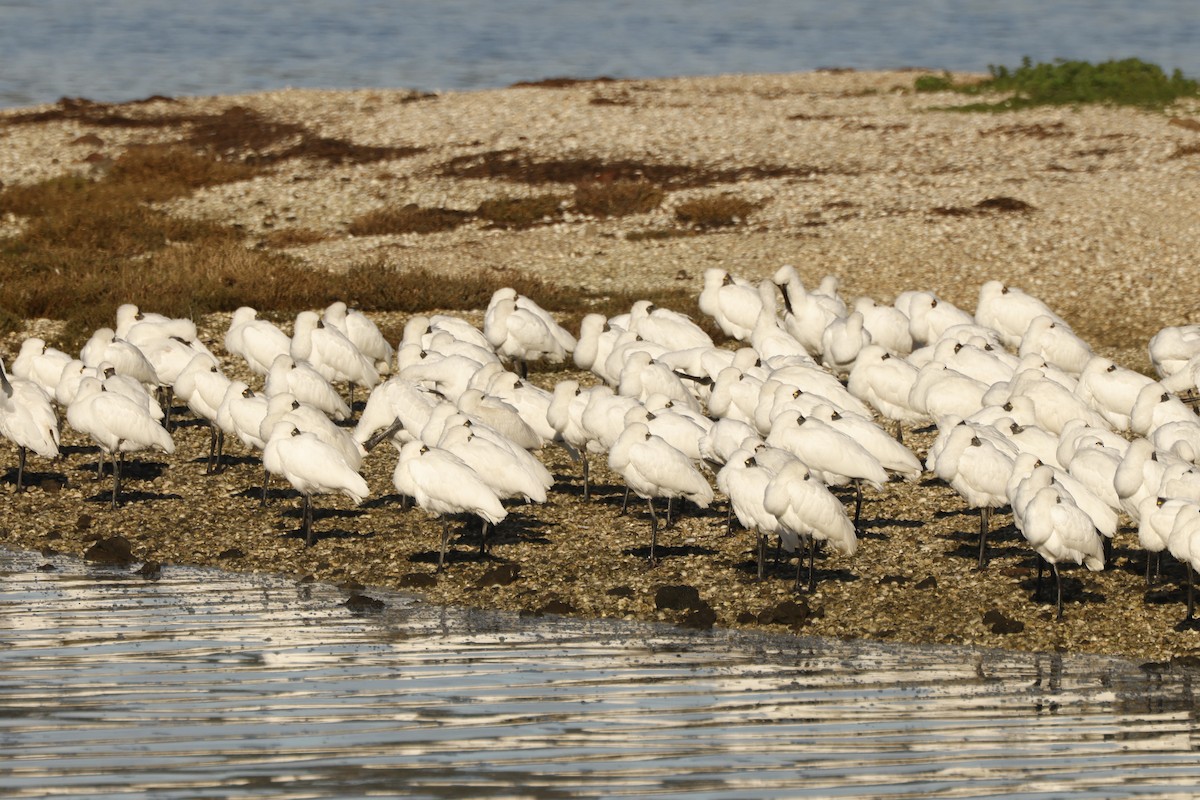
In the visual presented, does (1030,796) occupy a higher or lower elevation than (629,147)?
lower

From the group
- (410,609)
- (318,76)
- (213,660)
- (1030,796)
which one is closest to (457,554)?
(410,609)

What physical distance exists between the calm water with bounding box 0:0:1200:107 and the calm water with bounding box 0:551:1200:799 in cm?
5817

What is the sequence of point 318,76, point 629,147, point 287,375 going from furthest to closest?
point 318,76, point 629,147, point 287,375

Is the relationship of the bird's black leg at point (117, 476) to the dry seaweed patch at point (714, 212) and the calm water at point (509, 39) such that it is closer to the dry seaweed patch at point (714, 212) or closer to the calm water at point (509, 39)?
the dry seaweed patch at point (714, 212)

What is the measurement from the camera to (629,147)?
43781mm

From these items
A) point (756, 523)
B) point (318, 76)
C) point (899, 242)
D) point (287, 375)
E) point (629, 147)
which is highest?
point (318, 76)

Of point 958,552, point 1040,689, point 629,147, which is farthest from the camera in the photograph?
point 629,147

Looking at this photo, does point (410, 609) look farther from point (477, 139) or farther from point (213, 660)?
point (477, 139)

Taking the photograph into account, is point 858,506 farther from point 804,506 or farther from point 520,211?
point 520,211

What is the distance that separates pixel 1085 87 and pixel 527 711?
139 feet

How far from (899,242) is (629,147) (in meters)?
12.7

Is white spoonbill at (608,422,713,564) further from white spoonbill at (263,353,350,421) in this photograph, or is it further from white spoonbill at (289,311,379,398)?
white spoonbill at (289,311,379,398)

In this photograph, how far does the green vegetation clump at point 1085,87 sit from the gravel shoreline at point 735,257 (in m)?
1.54

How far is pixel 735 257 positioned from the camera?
3238 centimetres
